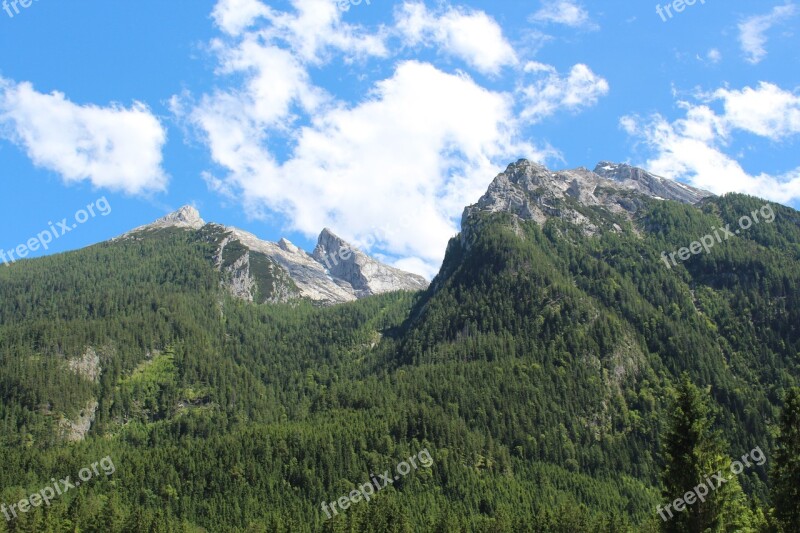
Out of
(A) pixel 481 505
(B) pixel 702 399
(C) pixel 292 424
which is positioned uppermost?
(C) pixel 292 424

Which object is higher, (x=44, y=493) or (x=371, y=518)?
(x=44, y=493)

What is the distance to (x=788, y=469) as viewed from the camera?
4362 cm

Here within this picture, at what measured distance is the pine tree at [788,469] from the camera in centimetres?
4306

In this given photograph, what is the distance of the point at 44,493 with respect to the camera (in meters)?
150

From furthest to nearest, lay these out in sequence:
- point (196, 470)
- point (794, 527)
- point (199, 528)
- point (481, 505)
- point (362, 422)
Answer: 1. point (362, 422)
2. point (196, 470)
3. point (481, 505)
4. point (199, 528)
5. point (794, 527)

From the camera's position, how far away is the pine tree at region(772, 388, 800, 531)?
43062mm

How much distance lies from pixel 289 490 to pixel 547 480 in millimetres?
67650

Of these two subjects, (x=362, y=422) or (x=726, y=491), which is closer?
(x=726, y=491)

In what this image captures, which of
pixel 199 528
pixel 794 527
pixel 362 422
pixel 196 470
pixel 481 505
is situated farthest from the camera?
pixel 362 422

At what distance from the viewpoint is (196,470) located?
168m

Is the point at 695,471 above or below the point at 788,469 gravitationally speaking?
above

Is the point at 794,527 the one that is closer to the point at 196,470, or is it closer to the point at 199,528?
the point at 199,528

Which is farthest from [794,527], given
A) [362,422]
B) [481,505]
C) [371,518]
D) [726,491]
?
[362,422]

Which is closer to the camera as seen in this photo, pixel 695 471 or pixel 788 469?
pixel 695 471
